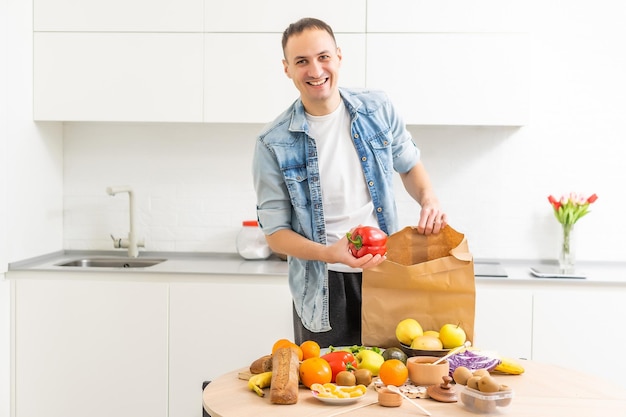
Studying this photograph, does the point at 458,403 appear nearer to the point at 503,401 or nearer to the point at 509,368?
the point at 503,401

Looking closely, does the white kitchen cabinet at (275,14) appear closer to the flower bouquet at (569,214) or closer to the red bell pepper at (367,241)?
the flower bouquet at (569,214)

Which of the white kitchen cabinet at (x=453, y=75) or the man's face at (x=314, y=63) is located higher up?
the white kitchen cabinet at (x=453, y=75)

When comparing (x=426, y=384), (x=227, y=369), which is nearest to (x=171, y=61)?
(x=227, y=369)

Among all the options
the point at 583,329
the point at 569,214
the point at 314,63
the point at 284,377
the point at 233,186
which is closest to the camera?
the point at 284,377

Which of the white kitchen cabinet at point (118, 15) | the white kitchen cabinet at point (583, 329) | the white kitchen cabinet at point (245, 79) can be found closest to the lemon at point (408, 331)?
the white kitchen cabinet at point (583, 329)

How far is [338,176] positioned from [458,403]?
3.00 ft

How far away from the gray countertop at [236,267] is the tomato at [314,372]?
1758 mm

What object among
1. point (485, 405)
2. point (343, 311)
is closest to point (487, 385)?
point (485, 405)

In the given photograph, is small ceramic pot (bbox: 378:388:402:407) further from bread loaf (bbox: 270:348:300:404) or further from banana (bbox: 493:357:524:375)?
banana (bbox: 493:357:524:375)

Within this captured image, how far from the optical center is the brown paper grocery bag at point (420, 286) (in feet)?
6.73

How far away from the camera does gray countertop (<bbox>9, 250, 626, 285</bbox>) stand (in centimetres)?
354

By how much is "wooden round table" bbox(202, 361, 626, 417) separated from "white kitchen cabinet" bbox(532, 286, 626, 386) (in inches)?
62.4

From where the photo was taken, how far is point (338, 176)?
2430 mm

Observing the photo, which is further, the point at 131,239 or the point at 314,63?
the point at 131,239
